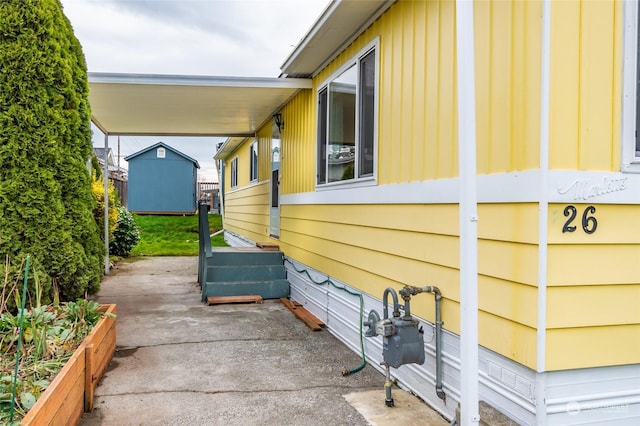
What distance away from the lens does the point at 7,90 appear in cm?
378

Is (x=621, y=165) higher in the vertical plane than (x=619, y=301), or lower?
higher

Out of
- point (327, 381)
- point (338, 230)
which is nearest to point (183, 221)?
point (338, 230)

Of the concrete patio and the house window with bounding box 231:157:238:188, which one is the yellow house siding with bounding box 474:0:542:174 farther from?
the house window with bounding box 231:157:238:188

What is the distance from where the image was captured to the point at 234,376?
3645 millimetres

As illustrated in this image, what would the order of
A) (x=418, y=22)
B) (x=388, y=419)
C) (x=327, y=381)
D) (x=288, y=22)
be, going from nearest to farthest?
1. (x=388, y=419)
2. (x=418, y=22)
3. (x=327, y=381)
4. (x=288, y=22)

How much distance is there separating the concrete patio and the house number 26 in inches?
56.2

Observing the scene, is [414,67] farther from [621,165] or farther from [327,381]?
[327,381]

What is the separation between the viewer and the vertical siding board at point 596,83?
85.3 inches

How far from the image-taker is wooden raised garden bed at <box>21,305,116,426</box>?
2246 millimetres

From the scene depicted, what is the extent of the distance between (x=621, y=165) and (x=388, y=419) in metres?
1.91

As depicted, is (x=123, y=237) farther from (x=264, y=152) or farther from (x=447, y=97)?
(x=447, y=97)

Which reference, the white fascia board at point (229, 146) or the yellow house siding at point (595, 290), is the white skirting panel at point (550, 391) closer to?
the yellow house siding at point (595, 290)

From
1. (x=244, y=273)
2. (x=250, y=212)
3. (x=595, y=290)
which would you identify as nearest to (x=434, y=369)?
(x=595, y=290)

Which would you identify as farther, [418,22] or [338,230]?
[338,230]
